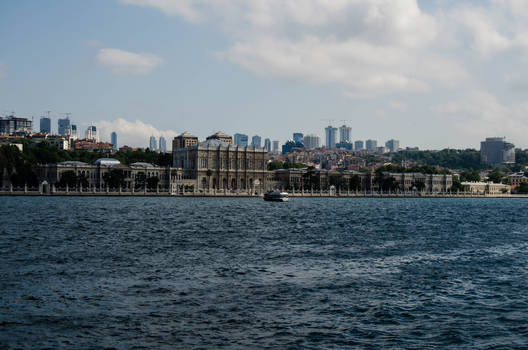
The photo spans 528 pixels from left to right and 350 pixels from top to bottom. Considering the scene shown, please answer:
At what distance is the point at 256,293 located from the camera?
21047 mm

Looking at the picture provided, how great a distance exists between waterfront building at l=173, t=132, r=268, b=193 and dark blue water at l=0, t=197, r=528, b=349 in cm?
11245

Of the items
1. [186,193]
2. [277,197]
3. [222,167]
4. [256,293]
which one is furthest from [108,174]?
[256,293]

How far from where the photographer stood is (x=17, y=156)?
126m

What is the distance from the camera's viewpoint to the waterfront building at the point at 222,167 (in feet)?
496

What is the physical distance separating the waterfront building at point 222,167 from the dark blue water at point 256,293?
11245cm

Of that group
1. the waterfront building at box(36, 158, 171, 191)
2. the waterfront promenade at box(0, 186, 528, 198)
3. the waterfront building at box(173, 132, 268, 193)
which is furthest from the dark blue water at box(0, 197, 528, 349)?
the waterfront building at box(173, 132, 268, 193)

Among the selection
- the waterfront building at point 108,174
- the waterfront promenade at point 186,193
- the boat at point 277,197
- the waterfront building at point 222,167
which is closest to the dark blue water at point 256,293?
the boat at point 277,197

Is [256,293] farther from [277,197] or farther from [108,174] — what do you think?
[108,174]

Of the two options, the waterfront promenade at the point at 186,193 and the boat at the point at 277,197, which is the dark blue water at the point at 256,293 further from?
the waterfront promenade at the point at 186,193

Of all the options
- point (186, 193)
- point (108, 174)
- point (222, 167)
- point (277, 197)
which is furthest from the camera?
point (222, 167)

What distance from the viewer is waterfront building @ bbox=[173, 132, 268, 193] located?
496 feet

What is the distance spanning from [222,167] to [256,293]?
13512cm

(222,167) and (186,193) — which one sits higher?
(222,167)

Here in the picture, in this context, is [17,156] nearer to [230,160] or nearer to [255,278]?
[230,160]
